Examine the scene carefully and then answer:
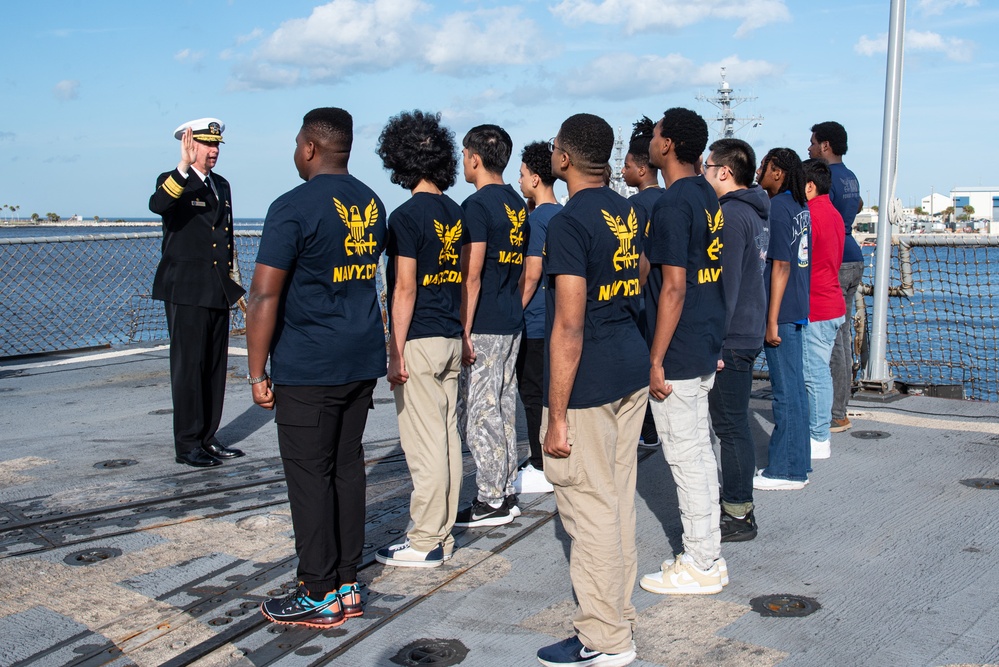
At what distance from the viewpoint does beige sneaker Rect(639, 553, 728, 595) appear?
146 inches

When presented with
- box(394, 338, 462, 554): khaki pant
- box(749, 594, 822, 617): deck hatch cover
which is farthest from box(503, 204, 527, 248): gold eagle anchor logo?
box(749, 594, 822, 617): deck hatch cover

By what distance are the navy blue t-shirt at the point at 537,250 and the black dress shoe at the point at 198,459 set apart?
2125 millimetres

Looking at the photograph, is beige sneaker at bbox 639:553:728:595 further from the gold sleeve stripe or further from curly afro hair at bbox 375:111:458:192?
the gold sleeve stripe

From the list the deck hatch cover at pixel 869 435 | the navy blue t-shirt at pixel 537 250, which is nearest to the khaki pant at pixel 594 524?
the navy blue t-shirt at pixel 537 250

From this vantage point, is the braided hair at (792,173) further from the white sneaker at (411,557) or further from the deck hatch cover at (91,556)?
the deck hatch cover at (91,556)

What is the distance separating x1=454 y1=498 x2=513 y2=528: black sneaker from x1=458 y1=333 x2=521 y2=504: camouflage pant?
1.7 inches

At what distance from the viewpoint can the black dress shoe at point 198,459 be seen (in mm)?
5695

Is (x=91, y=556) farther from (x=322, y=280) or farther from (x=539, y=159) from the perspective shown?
(x=539, y=159)

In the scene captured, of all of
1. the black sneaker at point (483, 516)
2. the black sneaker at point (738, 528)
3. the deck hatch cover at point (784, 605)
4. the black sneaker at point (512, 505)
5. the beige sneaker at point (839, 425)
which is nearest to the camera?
the deck hatch cover at point (784, 605)

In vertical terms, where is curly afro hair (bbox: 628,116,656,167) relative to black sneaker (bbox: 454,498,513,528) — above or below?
above

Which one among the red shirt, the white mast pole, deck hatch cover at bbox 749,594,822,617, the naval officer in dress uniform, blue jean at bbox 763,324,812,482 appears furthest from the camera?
the white mast pole

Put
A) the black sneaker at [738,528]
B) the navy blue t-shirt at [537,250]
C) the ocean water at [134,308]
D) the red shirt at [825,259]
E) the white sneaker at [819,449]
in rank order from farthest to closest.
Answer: the ocean water at [134,308] → the white sneaker at [819,449] → the red shirt at [825,259] → the navy blue t-shirt at [537,250] → the black sneaker at [738,528]

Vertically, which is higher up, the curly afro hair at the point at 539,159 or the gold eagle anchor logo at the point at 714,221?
the curly afro hair at the point at 539,159

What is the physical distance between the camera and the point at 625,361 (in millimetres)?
3180
